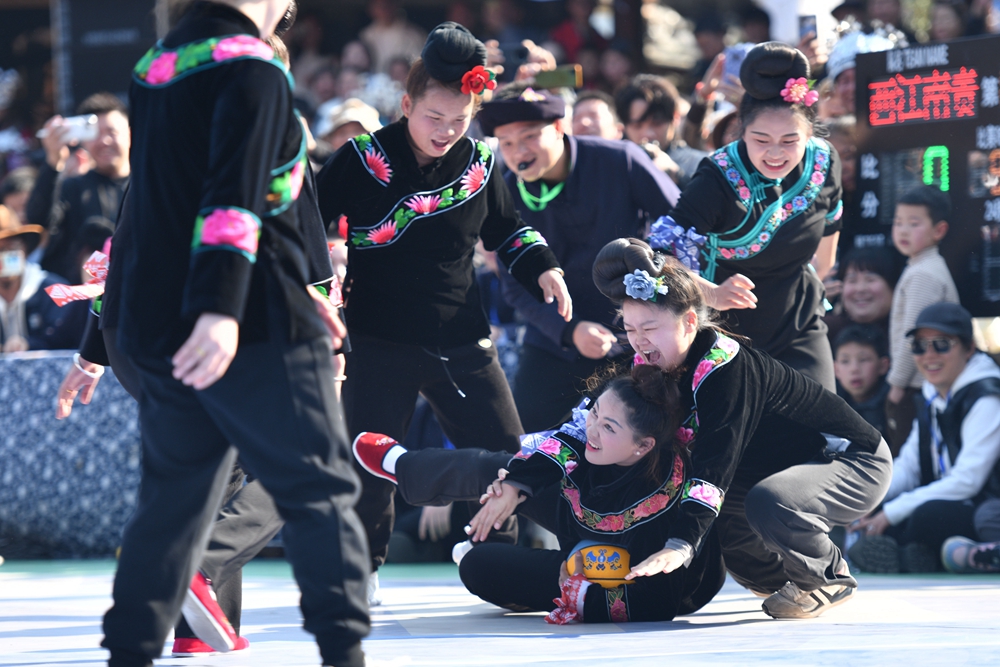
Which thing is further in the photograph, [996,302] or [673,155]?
[673,155]

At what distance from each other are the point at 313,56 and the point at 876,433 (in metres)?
7.19

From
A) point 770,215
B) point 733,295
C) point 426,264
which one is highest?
point 770,215

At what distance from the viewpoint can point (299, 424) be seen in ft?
7.15

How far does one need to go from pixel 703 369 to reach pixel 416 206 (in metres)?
1.03

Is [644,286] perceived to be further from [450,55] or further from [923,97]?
[923,97]

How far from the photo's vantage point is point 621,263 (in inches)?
133

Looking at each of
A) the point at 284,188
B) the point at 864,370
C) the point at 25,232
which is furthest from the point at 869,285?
the point at 25,232

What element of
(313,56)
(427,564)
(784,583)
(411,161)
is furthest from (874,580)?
(313,56)

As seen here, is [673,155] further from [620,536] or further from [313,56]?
[313,56]

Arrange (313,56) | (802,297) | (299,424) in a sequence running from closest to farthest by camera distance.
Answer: (299,424), (802,297), (313,56)

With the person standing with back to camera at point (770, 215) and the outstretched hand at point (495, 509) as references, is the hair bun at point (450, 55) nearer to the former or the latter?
the person standing with back to camera at point (770, 215)

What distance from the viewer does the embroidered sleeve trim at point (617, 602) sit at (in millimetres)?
3330

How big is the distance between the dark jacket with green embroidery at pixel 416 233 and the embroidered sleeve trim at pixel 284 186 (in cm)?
128

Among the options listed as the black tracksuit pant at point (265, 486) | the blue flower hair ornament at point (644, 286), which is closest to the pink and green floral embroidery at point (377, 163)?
the blue flower hair ornament at point (644, 286)
